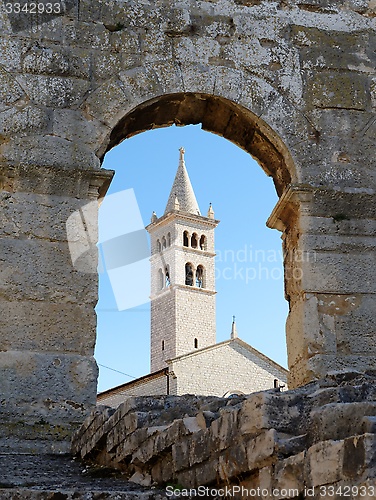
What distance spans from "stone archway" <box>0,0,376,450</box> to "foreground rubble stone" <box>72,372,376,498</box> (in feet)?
5.66

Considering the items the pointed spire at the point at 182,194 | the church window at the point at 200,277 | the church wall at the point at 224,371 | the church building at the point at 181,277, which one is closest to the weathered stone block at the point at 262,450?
the church wall at the point at 224,371

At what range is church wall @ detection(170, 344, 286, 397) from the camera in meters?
38.0

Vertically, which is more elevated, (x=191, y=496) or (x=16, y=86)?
(x=16, y=86)

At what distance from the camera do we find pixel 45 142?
6707 millimetres

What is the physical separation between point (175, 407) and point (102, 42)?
3812mm

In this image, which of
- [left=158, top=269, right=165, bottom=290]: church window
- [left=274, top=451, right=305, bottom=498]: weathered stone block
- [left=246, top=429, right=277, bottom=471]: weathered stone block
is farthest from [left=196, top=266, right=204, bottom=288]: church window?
[left=274, top=451, right=305, bottom=498]: weathered stone block

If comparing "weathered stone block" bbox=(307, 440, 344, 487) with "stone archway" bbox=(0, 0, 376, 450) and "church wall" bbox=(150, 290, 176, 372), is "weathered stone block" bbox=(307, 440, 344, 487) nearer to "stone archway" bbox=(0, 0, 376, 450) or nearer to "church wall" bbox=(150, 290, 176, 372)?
"stone archway" bbox=(0, 0, 376, 450)

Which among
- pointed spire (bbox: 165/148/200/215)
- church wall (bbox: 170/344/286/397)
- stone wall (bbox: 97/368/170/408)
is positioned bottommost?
stone wall (bbox: 97/368/170/408)

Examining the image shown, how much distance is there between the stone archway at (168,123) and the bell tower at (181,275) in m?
48.9

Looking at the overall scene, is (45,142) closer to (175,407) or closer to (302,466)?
(175,407)

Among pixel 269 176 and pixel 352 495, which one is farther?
pixel 269 176

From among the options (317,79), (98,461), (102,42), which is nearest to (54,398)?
(98,461)

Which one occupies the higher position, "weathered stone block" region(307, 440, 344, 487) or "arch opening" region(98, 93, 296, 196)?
"arch opening" region(98, 93, 296, 196)

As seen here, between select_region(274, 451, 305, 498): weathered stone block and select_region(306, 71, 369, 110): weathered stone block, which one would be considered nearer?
select_region(274, 451, 305, 498): weathered stone block
